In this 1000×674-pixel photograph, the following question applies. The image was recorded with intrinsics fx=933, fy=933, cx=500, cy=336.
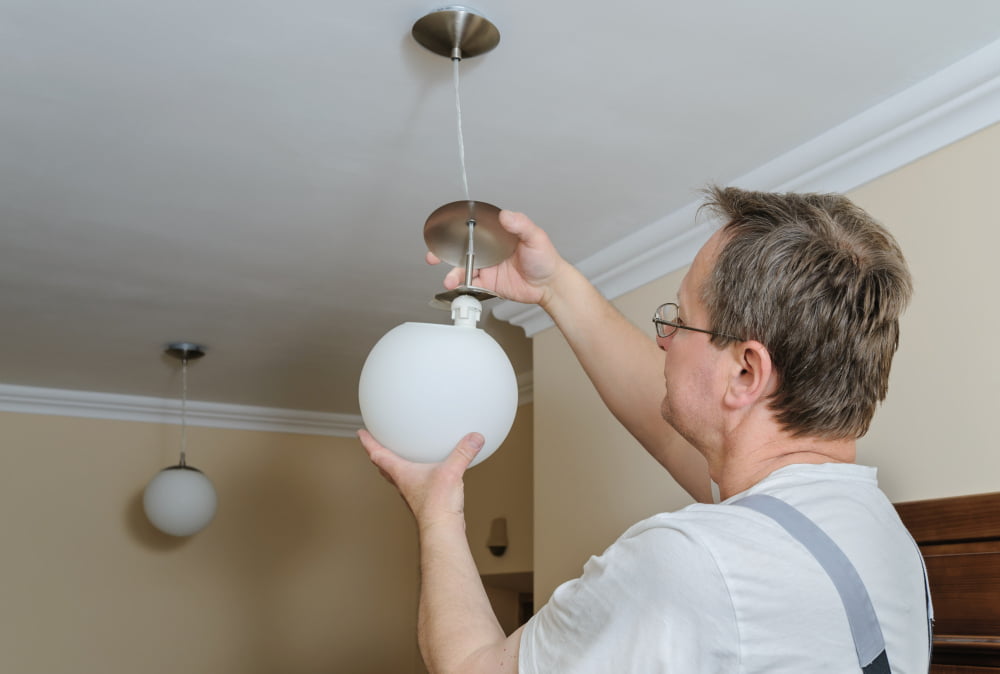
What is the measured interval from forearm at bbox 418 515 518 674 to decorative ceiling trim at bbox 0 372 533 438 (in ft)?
8.49

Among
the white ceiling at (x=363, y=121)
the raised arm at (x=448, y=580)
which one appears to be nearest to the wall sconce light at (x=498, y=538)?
the white ceiling at (x=363, y=121)

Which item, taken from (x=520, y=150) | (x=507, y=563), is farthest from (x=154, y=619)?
(x=520, y=150)

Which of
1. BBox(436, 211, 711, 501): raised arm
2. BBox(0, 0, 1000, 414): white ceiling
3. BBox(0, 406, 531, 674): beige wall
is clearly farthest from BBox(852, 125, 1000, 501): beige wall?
BBox(0, 406, 531, 674): beige wall

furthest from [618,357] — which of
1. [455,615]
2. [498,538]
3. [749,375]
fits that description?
[498,538]

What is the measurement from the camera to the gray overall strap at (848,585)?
2.80ft

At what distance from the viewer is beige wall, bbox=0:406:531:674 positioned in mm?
3773

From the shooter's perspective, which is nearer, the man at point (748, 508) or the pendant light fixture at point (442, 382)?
the man at point (748, 508)

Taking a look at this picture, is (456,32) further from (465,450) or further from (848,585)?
(848,585)

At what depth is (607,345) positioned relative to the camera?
4.92ft

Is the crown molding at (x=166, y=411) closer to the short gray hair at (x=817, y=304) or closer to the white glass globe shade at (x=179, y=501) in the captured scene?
the white glass globe shade at (x=179, y=501)

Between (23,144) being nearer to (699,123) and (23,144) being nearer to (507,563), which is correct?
(699,123)

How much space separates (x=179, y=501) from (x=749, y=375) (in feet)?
9.35

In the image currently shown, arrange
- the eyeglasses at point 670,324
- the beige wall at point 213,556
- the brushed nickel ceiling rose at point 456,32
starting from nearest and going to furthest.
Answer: the eyeglasses at point 670,324
the brushed nickel ceiling rose at point 456,32
the beige wall at point 213,556

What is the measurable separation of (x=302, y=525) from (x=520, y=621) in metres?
1.10
